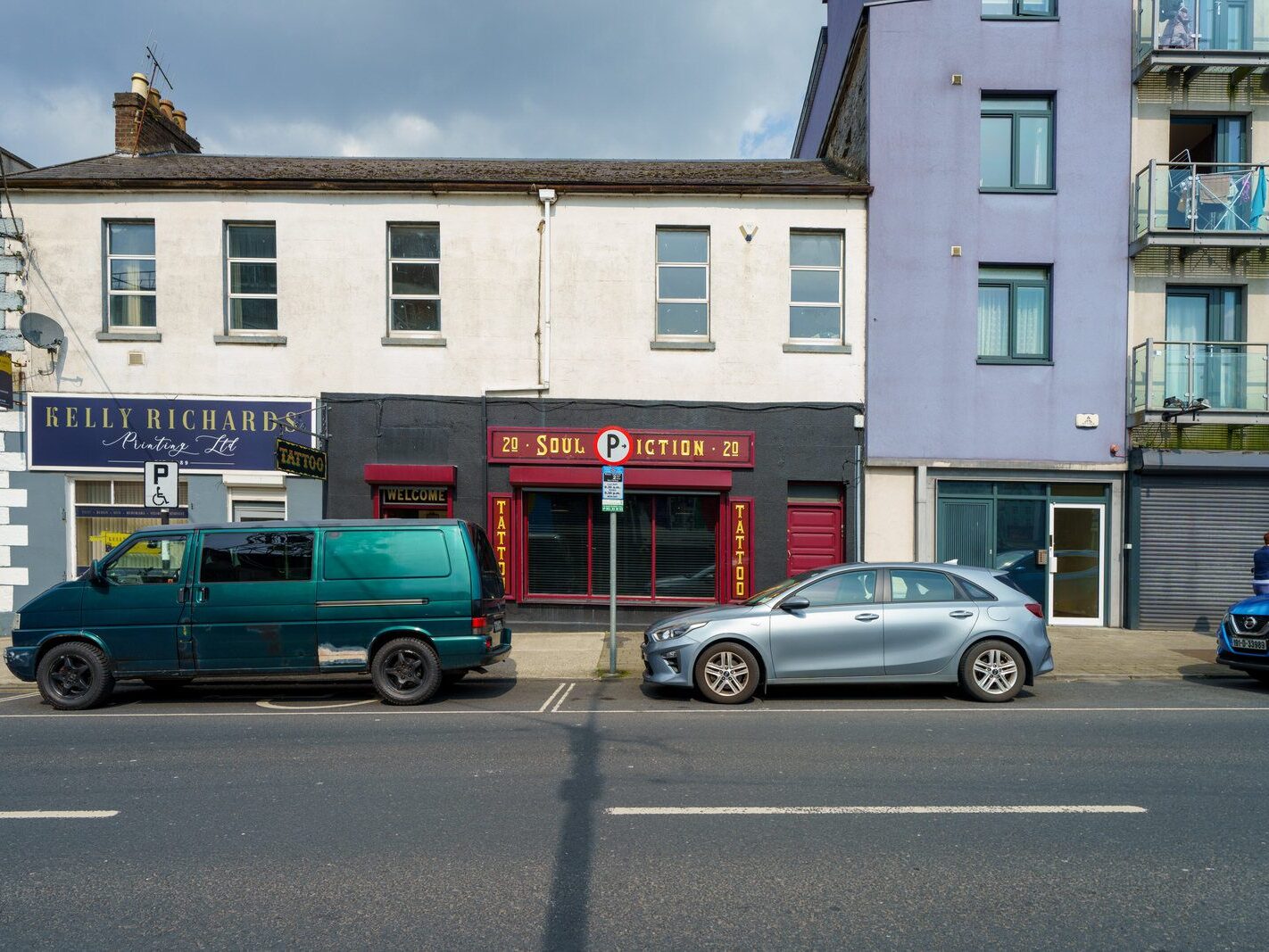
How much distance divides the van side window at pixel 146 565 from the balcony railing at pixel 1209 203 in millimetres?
14612

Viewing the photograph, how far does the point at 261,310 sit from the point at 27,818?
10.5m

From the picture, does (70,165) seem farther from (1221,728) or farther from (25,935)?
(1221,728)

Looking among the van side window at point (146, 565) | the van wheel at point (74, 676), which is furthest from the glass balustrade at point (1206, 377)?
the van wheel at point (74, 676)

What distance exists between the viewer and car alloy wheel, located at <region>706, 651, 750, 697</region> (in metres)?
8.75

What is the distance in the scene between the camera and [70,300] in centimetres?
1405

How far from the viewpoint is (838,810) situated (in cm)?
531

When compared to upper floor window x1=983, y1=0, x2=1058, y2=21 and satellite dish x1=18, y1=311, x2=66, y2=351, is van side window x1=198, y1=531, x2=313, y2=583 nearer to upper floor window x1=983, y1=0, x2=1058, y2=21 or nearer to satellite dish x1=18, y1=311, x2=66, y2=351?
satellite dish x1=18, y1=311, x2=66, y2=351

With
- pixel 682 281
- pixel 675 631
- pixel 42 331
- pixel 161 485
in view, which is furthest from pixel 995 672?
pixel 42 331

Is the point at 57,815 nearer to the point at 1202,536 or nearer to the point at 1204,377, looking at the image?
the point at 1202,536

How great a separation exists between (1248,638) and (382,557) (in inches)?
390

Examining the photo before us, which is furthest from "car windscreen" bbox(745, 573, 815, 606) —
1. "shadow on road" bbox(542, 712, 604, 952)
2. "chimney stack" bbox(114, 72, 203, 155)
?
"chimney stack" bbox(114, 72, 203, 155)

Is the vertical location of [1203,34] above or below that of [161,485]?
above

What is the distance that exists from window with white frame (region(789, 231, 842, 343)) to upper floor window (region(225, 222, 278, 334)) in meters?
8.85

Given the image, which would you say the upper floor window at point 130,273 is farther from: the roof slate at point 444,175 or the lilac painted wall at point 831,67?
the lilac painted wall at point 831,67
